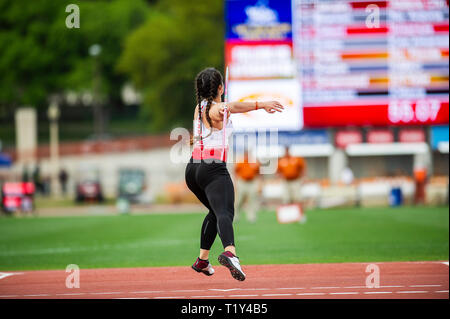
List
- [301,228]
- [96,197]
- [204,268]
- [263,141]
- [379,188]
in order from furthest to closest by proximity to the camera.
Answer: [96,197], [379,188], [263,141], [301,228], [204,268]

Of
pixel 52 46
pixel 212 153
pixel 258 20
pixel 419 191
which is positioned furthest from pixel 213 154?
pixel 52 46

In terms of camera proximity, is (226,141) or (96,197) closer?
(226,141)

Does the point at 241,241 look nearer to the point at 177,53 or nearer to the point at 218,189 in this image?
the point at 218,189

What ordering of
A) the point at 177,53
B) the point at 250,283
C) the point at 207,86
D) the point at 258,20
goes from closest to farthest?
the point at 207,86 → the point at 250,283 → the point at 258,20 → the point at 177,53

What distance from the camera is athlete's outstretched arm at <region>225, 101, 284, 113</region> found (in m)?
7.11

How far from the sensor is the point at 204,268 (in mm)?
8172

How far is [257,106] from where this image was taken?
23.5 feet

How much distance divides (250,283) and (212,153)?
1.82 meters

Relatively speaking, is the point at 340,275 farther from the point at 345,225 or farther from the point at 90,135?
the point at 90,135

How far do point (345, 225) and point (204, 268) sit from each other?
11.6m

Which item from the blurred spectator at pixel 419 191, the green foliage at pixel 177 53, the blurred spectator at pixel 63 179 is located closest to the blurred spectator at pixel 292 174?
the blurred spectator at pixel 419 191

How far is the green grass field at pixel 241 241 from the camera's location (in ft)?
41.0
